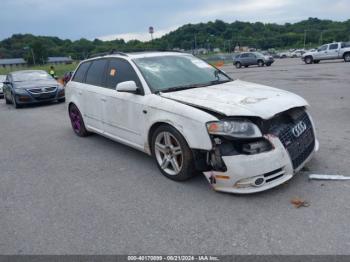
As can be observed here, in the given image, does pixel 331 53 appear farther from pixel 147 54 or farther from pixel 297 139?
pixel 297 139

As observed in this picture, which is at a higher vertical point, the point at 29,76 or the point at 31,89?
the point at 29,76

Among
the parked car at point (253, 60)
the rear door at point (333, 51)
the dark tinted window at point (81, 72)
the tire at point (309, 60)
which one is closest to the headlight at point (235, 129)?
the dark tinted window at point (81, 72)

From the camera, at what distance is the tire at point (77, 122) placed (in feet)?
22.5

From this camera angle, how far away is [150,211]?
3.68m

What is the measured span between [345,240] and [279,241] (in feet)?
1.79

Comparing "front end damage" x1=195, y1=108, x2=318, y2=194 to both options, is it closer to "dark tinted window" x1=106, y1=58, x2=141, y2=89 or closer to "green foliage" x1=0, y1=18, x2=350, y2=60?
"dark tinted window" x1=106, y1=58, x2=141, y2=89

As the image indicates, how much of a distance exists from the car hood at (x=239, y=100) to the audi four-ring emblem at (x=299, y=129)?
0.23 meters

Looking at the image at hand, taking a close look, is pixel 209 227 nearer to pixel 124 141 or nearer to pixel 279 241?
pixel 279 241

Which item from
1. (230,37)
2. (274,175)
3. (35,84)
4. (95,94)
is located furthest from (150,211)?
(230,37)

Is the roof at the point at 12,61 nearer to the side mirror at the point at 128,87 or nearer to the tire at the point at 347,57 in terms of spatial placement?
the tire at the point at 347,57

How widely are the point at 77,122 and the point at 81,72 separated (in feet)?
3.41

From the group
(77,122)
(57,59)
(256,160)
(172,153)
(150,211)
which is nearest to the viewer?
(256,160)

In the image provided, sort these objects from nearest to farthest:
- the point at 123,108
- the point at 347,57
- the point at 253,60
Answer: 1. the point at 123,108
2. the point at 347,57
3. the point at 253,60

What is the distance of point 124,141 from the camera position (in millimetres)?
5297
